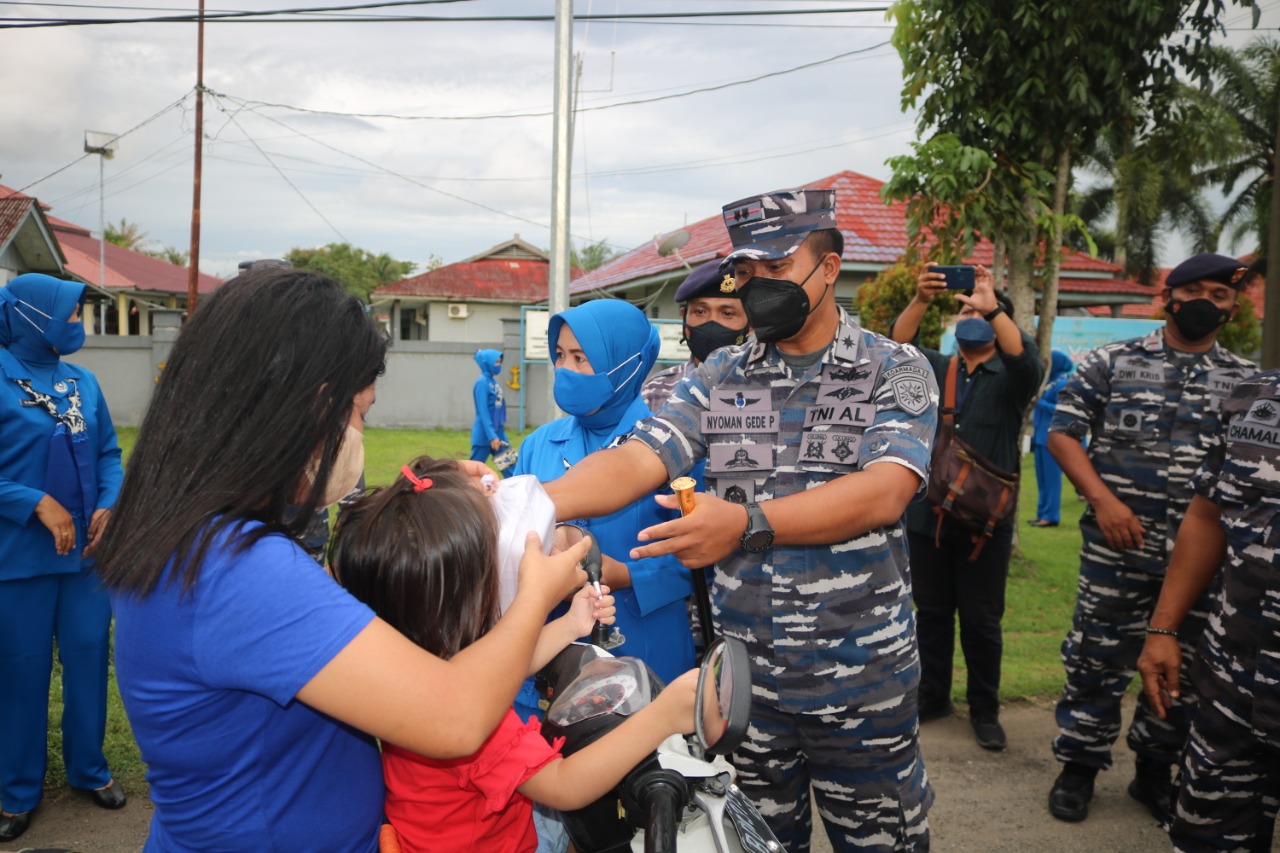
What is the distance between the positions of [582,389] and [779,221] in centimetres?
92

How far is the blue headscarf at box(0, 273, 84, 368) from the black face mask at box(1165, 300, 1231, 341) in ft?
15.4

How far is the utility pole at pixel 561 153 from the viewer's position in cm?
852

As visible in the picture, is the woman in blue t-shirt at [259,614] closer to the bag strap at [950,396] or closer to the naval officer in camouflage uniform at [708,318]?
the naval officer in camouflage uniform at [708,318]

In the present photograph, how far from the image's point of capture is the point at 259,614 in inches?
46.8

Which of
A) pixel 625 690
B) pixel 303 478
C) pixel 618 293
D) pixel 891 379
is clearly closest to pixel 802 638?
pixel 891 379

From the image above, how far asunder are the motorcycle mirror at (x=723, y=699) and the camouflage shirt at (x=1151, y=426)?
3.07 metres

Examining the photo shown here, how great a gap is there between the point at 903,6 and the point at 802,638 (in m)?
5.61

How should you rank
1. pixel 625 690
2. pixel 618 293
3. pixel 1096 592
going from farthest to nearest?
pixel 618 293
pixel 1096 592
pixel 625 690

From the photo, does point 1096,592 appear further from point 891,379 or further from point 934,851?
point 891,379

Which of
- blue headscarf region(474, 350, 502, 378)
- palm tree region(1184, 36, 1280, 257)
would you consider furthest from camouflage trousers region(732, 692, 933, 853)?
palm tree region(1184, 36, 1280, 257)

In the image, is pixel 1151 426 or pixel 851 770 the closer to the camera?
pixel 851 770

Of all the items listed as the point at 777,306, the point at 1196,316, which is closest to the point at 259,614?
the point at 777,306

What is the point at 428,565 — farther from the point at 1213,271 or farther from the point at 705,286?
the point at 1213,271

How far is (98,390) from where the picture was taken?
4121 mm
